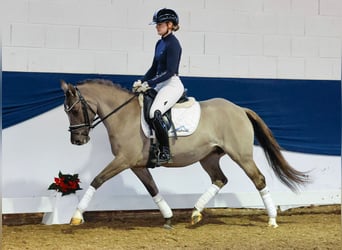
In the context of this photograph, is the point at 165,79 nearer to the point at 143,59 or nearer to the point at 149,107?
the point at 149,107

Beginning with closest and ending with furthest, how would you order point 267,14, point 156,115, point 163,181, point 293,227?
point 156,115, point 293,227, point 163,181, point 267,14

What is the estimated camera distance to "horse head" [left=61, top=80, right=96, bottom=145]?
3779 mm

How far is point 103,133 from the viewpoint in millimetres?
4770

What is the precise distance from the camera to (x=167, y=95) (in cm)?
389

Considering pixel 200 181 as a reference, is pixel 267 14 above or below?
above

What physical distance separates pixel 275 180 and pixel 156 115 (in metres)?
1.91

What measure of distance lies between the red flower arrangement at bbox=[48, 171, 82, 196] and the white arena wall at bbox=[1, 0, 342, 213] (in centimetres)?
15

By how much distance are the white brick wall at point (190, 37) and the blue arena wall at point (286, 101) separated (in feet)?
0.29

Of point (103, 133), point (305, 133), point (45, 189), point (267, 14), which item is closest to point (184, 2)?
point (267, 14)

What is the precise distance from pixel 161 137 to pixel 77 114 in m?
0.65

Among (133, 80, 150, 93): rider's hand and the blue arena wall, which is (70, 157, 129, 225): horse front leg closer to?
(133, 80, 150, 93): rider's hand

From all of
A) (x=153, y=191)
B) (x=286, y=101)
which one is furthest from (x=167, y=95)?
(x=286, y=101)

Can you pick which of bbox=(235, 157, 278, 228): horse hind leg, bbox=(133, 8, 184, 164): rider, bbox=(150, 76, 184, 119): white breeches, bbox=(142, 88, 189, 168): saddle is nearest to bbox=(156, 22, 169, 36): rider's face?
bbox=(133, 8, 184, 164): rider

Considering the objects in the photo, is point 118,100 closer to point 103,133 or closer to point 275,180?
point 103,133
